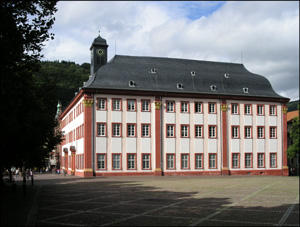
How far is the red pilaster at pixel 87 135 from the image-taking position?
4766 cm

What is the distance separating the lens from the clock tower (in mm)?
57812

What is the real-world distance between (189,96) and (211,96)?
314 cm

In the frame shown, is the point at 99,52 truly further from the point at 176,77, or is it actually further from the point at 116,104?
the point at 176,77

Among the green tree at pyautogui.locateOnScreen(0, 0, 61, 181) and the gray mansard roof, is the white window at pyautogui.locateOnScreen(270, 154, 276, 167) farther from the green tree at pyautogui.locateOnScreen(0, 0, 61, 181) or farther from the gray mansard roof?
the green tree at pyautogui.locateOnScreen(0, 0, 61, 181)

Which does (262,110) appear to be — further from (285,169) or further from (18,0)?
(18,0)

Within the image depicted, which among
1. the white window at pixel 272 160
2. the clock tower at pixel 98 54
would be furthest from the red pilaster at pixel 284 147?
the clock tower at pixel 98 54

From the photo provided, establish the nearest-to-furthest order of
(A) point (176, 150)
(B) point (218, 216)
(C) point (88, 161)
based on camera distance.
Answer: (B) point (218, 216), (C) point (88, 161), (A) point (176, 150)

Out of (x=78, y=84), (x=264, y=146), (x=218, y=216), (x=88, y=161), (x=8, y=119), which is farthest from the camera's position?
(x=78, y=84)

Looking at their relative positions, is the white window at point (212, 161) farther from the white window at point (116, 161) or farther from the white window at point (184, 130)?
the white window at point (116, 161)

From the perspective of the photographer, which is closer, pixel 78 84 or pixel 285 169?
pixel 285 169

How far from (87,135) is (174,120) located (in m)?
11.2

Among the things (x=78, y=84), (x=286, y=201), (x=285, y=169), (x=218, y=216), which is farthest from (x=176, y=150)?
(x=78, y=84)

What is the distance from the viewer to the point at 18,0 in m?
16.1

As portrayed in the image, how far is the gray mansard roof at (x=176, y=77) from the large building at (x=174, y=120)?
12 cm
